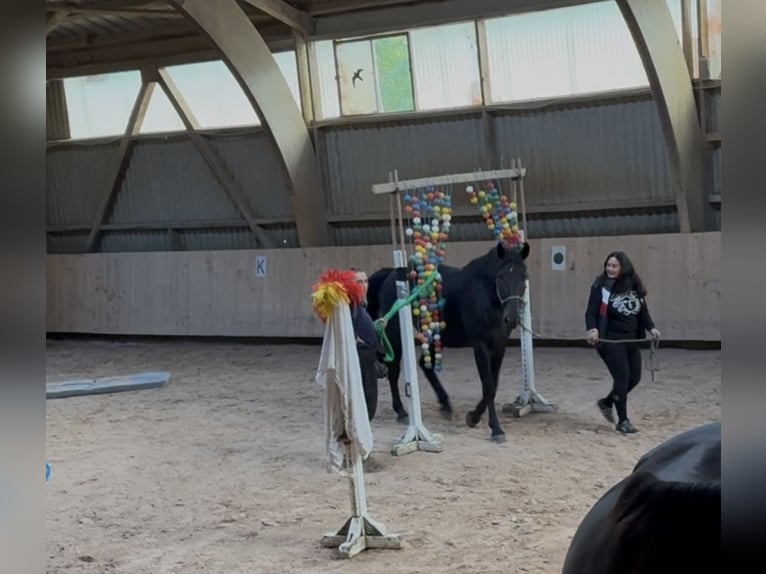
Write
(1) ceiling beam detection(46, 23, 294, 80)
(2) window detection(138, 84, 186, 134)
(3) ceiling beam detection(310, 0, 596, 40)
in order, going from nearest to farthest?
(3) ceiling beam detection(310, 0, 596, 40) → (1) ceiling beam detection(46, 23, 294, 80) → (2) window detection(138, 84, 186, 134)

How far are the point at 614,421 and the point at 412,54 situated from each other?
6513 millimetres

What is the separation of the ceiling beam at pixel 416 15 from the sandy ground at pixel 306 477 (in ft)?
15.1

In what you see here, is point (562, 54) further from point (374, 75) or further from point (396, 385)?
point (396, 385)

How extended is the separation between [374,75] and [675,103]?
4.21m

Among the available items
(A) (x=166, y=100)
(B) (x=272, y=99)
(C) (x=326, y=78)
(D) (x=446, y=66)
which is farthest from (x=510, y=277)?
(A) (x=166, y=100)

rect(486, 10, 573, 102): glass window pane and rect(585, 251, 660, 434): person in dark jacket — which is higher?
rect(486, 10, 573, 102): glass window pane

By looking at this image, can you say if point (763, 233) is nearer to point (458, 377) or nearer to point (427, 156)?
point (458, 377)

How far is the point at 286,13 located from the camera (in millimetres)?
11414

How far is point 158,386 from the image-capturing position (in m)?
9.77

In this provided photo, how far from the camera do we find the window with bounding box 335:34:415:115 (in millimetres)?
11609

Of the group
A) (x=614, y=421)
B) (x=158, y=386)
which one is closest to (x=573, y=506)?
(x=614, y=421)

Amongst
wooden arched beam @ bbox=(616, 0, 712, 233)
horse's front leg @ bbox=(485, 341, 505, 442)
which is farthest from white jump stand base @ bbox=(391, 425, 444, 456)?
wooden arched beam @ bbox=(616, 0, 712, 233)

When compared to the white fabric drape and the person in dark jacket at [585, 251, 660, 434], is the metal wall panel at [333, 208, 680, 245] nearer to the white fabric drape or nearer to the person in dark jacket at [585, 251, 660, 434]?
the person in dark jacket at [585, 251, 660, 434]

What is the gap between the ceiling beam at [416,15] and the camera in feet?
34.8
